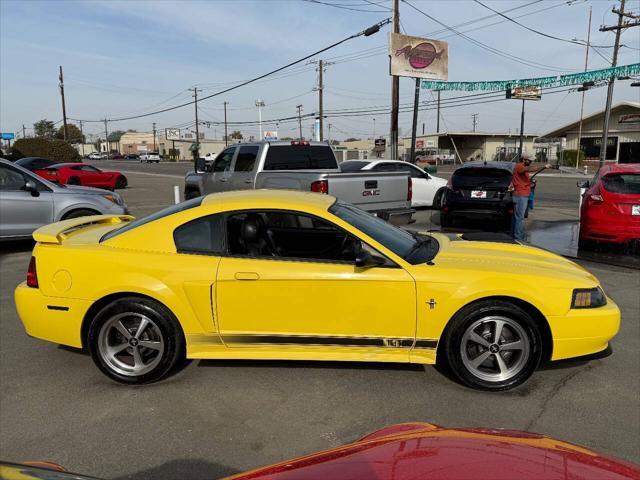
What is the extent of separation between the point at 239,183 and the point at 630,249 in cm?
753

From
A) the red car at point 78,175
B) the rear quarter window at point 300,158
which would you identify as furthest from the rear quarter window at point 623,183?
the red car at point 78,175

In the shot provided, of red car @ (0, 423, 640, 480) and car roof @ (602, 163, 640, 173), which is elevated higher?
car roof @ (602, 163, 640, 173)

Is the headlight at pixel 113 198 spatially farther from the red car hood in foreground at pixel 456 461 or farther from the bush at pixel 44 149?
the bush at pixel 44 149

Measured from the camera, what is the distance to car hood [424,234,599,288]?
12.5ft

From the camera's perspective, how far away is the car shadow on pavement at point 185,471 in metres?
2.78

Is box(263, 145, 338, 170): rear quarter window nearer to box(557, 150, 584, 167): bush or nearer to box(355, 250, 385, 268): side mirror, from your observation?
box(355, 250, 385, 268): side mirror

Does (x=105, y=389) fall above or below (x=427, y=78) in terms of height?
below

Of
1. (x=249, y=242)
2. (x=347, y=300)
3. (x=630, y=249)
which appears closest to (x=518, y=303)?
(x=347, y=300)

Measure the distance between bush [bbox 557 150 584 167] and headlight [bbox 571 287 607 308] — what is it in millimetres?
53025

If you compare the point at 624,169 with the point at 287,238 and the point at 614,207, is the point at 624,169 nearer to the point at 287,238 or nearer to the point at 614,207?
the point at 614,207

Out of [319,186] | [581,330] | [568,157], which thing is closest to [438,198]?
[319,186]

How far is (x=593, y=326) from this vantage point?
3764mm

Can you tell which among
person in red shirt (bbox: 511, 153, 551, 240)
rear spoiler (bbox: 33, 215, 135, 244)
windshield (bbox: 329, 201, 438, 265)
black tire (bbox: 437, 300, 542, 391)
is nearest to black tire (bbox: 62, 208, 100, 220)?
rear spoiler (bbox: 33, 215, 135, 244)

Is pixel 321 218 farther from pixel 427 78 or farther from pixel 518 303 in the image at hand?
pixel 427 78
